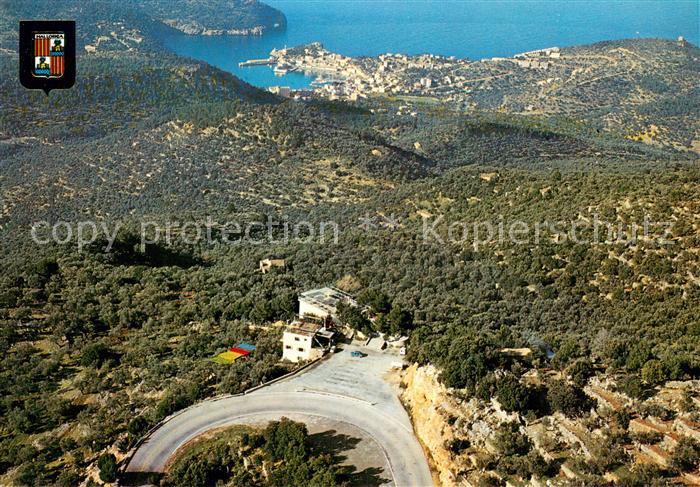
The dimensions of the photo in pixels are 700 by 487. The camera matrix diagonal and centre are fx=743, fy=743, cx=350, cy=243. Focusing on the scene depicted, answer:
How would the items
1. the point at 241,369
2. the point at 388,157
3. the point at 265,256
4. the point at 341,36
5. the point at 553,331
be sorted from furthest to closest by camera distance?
1. the point at 341,36
2. the point at 388,157
3. the point at 265,256
4. the point at 553,331
5. the point at 241,369

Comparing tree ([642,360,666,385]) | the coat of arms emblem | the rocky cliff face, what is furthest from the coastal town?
the coat of arms emblem

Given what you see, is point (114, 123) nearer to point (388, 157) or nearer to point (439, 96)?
Answer: point (388, 157)

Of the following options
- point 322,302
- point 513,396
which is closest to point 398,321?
point 322,302

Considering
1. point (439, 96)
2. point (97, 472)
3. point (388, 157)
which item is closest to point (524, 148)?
point (388, 157)

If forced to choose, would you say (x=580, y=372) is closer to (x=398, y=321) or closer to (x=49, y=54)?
(x=398, y=321)

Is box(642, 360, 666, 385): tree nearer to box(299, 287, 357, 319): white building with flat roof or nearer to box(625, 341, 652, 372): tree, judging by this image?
box(625, 341, 652, 372): tree

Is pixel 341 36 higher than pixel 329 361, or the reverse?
pixel 341 36
